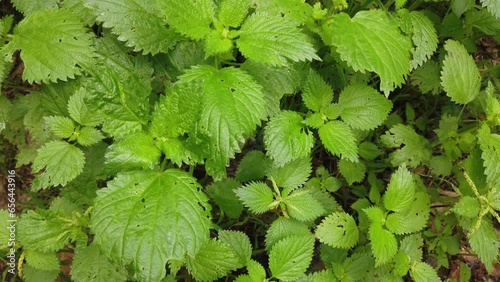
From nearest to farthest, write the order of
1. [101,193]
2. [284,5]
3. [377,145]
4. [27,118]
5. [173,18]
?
[101,193] < [173,18] < [284,5] < [27,118] < [377,145]

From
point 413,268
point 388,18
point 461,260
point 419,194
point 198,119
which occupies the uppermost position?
point 388,18

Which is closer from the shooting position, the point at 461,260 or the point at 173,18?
the point at 173,18

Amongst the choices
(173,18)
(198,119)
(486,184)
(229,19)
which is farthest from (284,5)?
(486,184)

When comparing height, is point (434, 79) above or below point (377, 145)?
above

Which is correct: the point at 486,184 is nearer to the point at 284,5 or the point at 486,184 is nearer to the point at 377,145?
the point at 377,145

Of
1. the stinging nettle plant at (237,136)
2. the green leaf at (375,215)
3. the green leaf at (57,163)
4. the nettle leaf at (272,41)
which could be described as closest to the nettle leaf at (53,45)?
the stinging nettle plant at (237,136)

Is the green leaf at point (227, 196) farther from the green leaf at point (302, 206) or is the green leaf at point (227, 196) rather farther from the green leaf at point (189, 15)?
the green leaf at point (189, 15)

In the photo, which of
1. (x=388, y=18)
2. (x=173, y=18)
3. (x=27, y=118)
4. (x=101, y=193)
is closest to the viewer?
(x=101, y=193)

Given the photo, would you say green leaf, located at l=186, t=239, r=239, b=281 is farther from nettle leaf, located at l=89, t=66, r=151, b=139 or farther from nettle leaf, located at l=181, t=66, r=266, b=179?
nettle leaf, located at l=89, t=66, r=151, b=139
